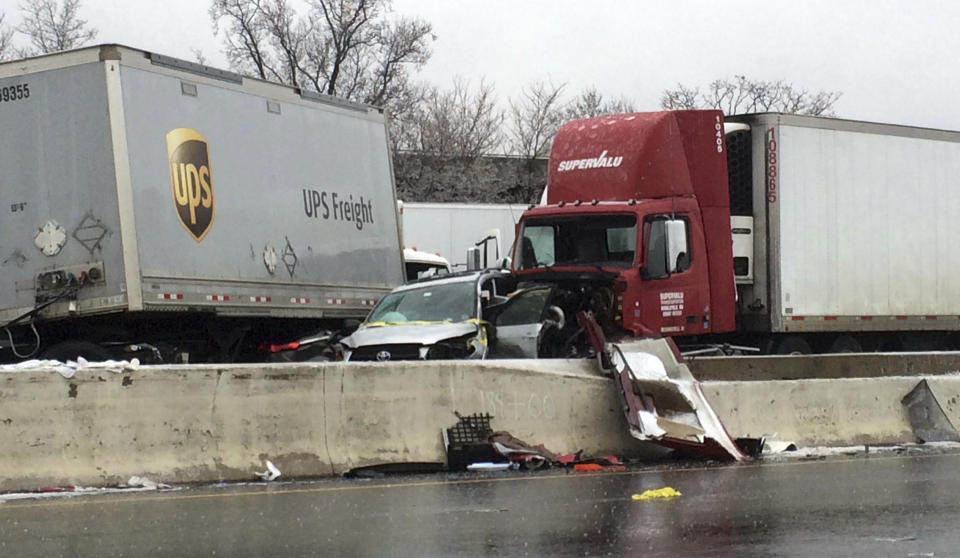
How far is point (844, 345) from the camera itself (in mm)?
21906

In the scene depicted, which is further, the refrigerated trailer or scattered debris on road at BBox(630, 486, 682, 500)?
the refrigerated trailer

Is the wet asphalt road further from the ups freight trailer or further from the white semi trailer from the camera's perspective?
the white semi trailer

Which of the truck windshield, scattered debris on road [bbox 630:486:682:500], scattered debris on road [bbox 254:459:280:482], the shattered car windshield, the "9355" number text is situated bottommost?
A: scattered debris on road [bbox 630:486:682:500]

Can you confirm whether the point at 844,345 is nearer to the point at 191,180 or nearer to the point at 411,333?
the point at 411,333

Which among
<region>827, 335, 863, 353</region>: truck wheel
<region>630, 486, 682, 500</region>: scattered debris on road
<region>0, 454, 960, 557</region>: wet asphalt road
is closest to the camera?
<region>0, 454, 960, 557</region>: wet asphalt road

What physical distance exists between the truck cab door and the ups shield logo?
17.8ft

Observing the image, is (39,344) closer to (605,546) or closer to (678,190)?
(678,190)

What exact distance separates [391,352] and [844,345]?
31.6 ft

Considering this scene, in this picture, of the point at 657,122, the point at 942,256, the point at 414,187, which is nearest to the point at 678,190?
the point at 657,122

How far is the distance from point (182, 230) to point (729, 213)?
299 inches

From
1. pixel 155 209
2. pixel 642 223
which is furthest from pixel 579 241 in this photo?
pixel 155 209

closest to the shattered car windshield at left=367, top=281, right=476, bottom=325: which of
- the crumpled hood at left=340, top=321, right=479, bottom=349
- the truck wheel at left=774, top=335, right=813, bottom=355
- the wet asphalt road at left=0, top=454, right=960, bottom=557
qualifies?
the crumpled hood at left=340, top=321, right=479, bottom=349

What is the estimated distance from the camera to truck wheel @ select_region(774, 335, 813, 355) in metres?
20.8

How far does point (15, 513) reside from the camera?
30.0ft
